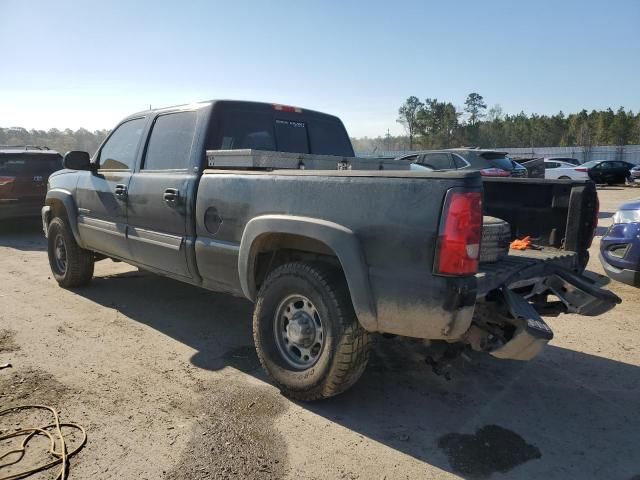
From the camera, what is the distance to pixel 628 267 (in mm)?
5285

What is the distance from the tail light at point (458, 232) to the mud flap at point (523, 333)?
0.46m

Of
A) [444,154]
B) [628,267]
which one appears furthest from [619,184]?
[628,267]

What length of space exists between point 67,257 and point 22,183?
5439 millimetres

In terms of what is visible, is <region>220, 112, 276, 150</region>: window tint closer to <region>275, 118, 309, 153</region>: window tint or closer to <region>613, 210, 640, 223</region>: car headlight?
<region>275, 118, 309, 153</region>: window tint

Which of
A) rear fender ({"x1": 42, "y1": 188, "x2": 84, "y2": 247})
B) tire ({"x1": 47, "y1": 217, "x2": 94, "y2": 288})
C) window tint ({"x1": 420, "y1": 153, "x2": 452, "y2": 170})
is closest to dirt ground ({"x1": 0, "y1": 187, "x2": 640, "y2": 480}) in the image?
tire ({"x1": 47, "y1": 217, "x2": 94, "y2": 288})

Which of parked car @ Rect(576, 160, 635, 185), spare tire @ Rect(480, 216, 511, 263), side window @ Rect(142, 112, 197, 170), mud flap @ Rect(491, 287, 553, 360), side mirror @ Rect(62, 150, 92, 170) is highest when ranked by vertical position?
side window @ Rect(142, 112, 197, 170)

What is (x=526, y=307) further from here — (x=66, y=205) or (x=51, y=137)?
(x=51, y=137)

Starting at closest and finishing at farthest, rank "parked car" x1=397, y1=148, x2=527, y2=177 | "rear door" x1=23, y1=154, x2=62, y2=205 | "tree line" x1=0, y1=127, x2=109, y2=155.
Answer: "rear door" x1=23, y1=154, x2=62, y2=205 < "parked car" x1=397, y1=148, x2=527, y2=177 < "tree line" x1=0, y1=127, x2=109, y2=155

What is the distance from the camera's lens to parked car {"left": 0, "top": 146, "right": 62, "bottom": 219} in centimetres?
1009

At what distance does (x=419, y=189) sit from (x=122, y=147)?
3685 mm

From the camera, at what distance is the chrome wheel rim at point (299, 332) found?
127 inches

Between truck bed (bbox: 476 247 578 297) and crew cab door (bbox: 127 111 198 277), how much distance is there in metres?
2.32

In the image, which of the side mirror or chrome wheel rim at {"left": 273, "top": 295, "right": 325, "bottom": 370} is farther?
the side mirror

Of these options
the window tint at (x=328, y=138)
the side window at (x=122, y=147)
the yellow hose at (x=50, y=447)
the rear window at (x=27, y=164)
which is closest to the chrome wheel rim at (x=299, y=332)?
the yellow hose at (x=50, y=447)
